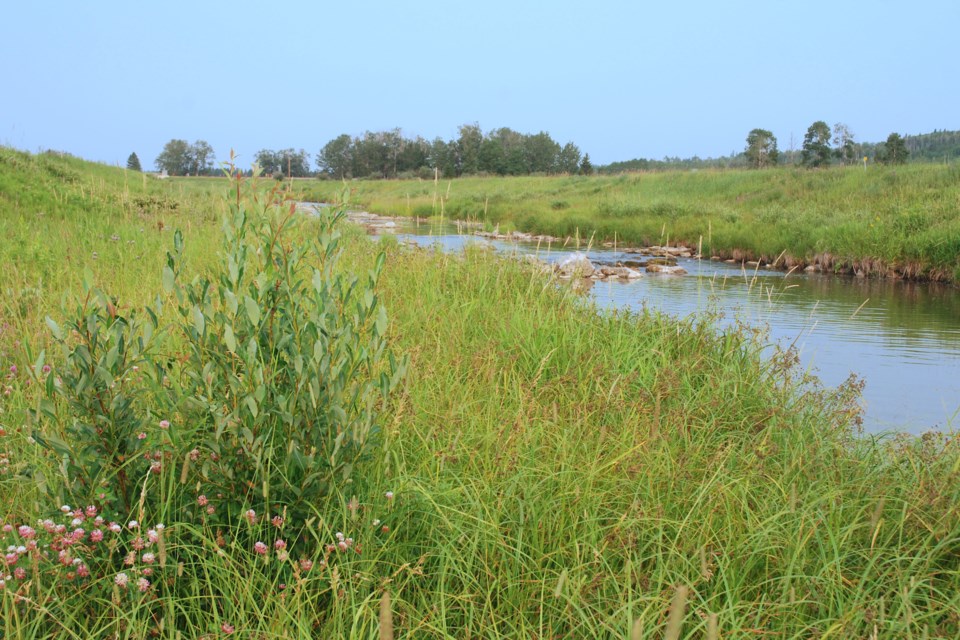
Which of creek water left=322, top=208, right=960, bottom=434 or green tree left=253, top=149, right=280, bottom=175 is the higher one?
green tree left=253, top=149, right=280, bottom=175

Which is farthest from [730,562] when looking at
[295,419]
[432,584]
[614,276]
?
[614,276]

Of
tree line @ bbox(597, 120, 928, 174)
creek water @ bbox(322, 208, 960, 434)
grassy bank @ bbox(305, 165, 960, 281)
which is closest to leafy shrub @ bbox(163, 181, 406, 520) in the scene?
creek water @ bbox(322, 208, 960, 434)

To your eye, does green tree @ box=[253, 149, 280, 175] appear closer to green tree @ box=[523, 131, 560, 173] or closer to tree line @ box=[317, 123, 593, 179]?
tree line @ box=[317, 123, 593, 179]

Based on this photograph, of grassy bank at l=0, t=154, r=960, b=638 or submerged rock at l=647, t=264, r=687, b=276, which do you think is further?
submerged rock at l=647, t=264, r=687, b=276

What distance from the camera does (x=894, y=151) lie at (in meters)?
26.7

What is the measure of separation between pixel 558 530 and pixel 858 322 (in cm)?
847

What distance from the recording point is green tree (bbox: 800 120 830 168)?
1258 inches

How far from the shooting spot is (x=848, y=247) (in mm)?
15078

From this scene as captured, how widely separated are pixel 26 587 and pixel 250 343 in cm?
85

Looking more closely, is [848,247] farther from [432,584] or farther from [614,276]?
[432,584]

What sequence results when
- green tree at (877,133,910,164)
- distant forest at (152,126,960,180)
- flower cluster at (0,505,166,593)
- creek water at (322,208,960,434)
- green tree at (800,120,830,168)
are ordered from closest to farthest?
flower cluster at (0,505,166,593) → creek water at (322,208,960,434) → green tree at (877,133,910,164) → green tree at (800,120,830,168) → distant forest at (152,126,960,180)

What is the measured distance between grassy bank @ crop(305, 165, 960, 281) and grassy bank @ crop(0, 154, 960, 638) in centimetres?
393

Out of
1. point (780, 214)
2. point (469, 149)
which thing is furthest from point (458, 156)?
point (780, 214)

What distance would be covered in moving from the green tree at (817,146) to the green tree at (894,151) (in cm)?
388
